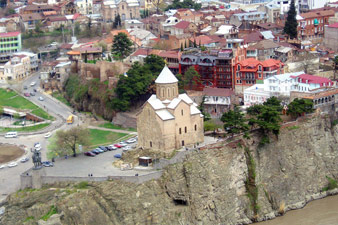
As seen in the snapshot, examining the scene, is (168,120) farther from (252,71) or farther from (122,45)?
(122,45)

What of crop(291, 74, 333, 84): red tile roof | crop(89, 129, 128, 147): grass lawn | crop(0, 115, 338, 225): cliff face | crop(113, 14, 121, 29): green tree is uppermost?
crop(113, 14, 121, 29): green tree

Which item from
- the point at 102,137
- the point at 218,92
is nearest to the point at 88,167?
the point at 102,137

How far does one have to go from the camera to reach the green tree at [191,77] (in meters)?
79.0

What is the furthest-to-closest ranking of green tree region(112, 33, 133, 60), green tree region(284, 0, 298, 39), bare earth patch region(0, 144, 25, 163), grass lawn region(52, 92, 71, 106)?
green tree region(284, 0, 298, 39) → green tree region(112, 33, 133, 60) → grass lawn region(52, 92, 71, 106) → bare earth patch region(0, 144, 25, 163)

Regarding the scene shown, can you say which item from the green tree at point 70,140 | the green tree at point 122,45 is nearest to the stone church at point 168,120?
the green tree at point 70,140

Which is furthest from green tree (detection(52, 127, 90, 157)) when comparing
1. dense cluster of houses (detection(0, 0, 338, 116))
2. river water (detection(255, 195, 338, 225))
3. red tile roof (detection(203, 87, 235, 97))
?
river water (detection(255, 195, 338, 225))

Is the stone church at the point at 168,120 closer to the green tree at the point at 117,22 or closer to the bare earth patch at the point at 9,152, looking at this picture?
the bare earth patch at the point at 9,152

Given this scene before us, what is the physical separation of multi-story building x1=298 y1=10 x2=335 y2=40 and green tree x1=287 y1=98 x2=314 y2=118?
88.6ft

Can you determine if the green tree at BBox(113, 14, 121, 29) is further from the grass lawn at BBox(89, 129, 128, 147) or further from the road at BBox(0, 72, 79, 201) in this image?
the grass lawn at BBox(89, 129, 128, 147)

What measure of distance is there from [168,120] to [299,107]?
12.1 metres

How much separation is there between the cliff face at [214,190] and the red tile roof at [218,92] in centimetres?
1013

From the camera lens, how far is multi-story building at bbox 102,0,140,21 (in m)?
114

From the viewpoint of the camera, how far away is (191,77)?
79.1m

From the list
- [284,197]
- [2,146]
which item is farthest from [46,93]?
[284,197]
